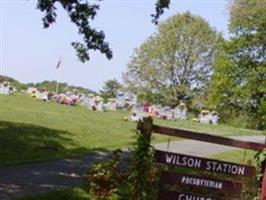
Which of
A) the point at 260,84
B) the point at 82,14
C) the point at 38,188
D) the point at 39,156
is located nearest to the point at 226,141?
the point at 38,188

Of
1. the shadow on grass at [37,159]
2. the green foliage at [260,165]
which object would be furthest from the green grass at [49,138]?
the green foliage at [260,165]

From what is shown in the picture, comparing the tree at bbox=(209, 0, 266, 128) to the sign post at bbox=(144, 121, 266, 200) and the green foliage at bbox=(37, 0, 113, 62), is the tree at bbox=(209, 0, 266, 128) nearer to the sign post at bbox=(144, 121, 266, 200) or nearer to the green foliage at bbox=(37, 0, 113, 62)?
the green foliage at bbox=(37, 0, 113, 62)

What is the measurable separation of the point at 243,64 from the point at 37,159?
45.0 metres

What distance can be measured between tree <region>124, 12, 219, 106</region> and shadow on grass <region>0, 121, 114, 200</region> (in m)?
49.0

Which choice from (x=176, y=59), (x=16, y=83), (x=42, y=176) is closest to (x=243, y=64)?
(x=176, y=59)

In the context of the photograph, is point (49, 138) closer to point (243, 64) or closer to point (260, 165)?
point (260, 165)

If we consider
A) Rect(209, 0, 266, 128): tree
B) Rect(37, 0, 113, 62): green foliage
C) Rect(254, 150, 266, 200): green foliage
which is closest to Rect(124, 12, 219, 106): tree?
Rect(209, 0, 266, 128): tree

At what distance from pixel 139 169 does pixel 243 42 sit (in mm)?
50394

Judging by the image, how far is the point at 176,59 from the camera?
6975cm

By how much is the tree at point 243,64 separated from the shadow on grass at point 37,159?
1458 inches

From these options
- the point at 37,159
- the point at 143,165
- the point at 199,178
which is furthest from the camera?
the point at 37,159

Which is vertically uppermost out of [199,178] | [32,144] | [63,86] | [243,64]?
[243,64]

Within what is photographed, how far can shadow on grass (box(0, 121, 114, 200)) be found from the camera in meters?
11.2

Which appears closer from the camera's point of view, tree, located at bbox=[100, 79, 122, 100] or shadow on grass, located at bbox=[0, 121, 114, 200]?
shadow on grass, located at bbox=[0, 121, 114, 200]
